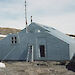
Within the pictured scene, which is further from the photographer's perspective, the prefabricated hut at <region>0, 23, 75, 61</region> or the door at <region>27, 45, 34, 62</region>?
the door at <region>27, 45, 34, 62</region>

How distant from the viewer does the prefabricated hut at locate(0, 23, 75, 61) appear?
27656mm

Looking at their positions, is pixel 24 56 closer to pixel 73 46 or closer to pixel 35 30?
pixel 35 30

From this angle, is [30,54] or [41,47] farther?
[30,54]

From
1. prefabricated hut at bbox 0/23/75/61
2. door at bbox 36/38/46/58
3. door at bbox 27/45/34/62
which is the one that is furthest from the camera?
door at bbox 27/45/34/62

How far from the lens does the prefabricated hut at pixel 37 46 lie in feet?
90.7

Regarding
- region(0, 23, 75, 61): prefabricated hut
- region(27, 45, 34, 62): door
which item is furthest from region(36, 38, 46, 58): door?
region(27, 45, 34, 62): door

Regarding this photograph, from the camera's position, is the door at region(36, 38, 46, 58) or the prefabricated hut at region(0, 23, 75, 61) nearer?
the prefabricated hut at region(0, 23, 75, 61)

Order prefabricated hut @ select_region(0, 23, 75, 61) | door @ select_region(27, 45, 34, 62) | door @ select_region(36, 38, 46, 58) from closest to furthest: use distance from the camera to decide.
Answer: prefabricated hut @ select_region(0, 23, 75, 61) → door @ select_region(36, 38, 46, 58) → door @ select_region(27, 45, 34, 62)

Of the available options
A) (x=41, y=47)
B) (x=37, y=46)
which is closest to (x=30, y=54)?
(x=37, y=46)

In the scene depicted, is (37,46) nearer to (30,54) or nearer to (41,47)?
(41,47)

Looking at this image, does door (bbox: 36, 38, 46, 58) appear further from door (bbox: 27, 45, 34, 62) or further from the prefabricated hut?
door (bbox: 27, 45, 34, 62)

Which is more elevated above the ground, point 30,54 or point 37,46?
point 37,46

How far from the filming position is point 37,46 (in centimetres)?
2964

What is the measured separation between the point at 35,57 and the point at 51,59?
248 centimetres
